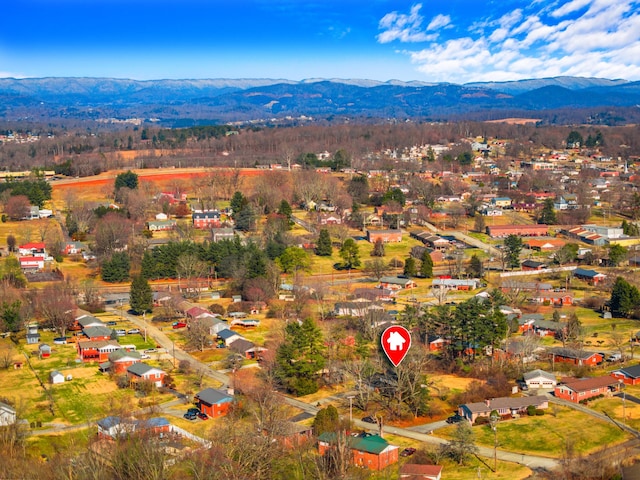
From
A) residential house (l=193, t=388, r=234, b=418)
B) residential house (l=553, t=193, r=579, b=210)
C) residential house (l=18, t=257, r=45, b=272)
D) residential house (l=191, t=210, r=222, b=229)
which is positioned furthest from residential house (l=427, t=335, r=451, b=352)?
residential house (l=553, t=193, r=579, b=210)

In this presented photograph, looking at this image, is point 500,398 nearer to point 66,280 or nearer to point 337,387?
point 337,387

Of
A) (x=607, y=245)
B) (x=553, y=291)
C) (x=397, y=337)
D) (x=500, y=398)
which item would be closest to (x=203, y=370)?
(x=397, y=337)

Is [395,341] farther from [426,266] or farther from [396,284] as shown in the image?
[426,266]

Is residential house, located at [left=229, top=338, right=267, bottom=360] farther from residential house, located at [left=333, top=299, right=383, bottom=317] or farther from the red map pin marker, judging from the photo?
the red map pin marker

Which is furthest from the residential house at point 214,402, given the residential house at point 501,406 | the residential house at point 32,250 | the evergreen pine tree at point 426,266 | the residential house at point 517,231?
the residential house at point 517,231

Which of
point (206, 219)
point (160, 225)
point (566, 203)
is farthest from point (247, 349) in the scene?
point (566, 203)
